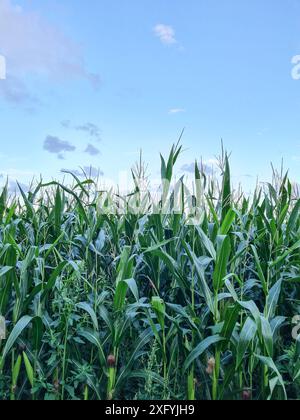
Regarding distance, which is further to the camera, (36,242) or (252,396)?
(36,242)

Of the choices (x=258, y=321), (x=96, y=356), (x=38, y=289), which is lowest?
(x=96, y=356)

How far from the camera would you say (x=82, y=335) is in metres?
2.85

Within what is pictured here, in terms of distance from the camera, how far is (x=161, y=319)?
273 centimetres

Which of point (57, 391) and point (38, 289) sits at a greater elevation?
point (38, 289)

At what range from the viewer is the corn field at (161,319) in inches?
107

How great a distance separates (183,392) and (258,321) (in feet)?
2.44

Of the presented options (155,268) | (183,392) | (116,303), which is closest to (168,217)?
(155,268)

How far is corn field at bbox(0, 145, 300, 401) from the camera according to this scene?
273 centimetres

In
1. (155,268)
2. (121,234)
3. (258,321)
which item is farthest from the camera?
(121,234)

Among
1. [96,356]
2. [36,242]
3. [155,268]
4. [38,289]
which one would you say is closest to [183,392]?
[96,356]

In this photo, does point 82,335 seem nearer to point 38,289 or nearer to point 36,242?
point 38,289

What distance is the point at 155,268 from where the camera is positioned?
3127 millimetres
